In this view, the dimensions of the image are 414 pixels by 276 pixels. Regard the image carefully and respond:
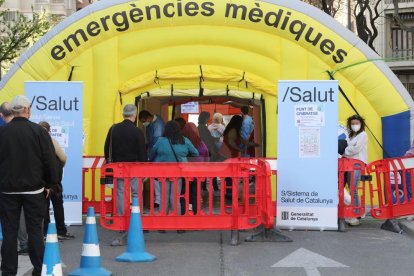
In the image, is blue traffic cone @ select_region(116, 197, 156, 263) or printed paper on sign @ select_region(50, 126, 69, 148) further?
printed paper on sign @ select_region(50, 126, 69, 148)

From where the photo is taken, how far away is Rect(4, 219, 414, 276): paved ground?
8266 mm

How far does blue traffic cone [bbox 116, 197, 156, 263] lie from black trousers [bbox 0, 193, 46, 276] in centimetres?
169

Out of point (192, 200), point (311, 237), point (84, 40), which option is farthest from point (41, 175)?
point (84, 40)

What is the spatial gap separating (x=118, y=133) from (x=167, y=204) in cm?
123

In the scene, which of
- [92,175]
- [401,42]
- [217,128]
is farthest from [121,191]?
[401,42]

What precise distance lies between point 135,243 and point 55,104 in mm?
3377

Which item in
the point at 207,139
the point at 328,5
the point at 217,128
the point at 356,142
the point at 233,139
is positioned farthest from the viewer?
the point at 328,5

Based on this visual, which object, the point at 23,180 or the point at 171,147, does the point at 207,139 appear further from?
the point at 23,180

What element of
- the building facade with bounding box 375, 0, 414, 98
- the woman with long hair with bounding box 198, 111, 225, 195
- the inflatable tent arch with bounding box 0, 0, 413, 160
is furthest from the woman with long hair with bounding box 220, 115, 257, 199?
the building facade with bounding box 375, 0, 414, 98

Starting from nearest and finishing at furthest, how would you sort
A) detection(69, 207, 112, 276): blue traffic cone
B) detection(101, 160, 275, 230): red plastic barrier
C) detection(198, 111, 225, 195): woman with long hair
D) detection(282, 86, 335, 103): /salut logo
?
detection(69, 207, 112, 276): blue traffic cone < detection(101, 160, 275, 230): red plastic barrier < detection(282, 86, 335, 103): /salut logo < detection(198, 111, 225, 195): woman with long hair

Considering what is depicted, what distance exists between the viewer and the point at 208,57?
14203mm

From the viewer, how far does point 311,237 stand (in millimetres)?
10547

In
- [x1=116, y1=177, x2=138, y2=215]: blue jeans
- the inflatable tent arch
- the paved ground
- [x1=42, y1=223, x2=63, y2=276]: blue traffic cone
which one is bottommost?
the paved ground

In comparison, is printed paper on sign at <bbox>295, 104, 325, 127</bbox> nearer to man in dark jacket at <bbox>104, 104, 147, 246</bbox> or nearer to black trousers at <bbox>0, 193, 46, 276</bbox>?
man in dark jacket at <bbox>104, 104, 147, 246</bbox>
